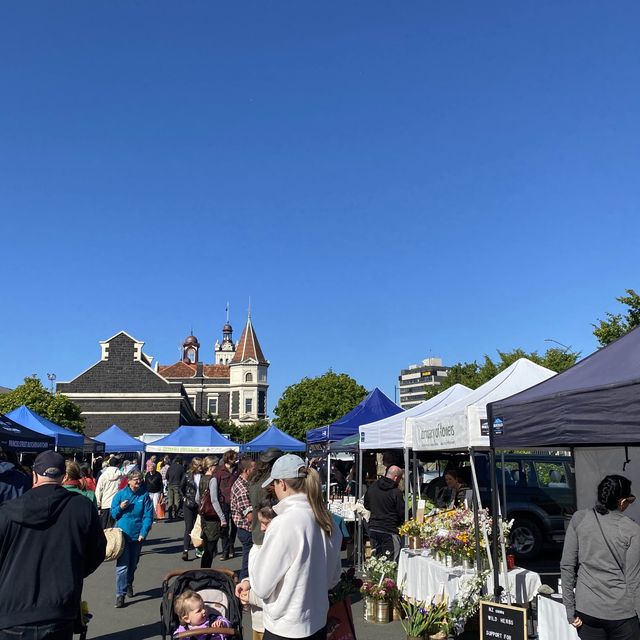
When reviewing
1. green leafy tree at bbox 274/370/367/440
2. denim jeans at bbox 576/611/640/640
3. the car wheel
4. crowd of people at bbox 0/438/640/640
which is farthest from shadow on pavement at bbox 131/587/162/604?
green leafy tree at bbox 274/370/367/440

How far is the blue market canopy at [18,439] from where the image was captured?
12.7 m

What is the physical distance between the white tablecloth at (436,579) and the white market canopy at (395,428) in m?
2.13

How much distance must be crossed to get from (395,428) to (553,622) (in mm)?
5590

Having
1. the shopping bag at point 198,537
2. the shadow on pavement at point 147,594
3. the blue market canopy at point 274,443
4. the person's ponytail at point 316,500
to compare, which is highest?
the blue market canopy at point 274,443

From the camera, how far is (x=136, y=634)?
744 cm

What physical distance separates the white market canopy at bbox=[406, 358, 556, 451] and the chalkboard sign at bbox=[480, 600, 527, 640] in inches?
65.5

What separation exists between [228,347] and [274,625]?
15430cm

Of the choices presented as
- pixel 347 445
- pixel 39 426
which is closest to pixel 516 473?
pixel 347 445

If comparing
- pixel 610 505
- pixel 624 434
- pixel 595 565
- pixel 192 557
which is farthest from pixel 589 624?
pixel 192 557

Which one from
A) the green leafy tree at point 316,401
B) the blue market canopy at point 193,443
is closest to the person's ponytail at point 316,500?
the blue market canopy at point 193,443

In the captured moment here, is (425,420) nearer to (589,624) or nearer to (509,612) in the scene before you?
(509,612)

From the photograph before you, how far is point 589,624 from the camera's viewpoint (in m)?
4.16

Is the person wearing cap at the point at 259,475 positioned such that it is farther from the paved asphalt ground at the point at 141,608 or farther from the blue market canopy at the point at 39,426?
the blue market canopy at the point at 39,426

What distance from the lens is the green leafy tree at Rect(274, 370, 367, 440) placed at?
237ft
